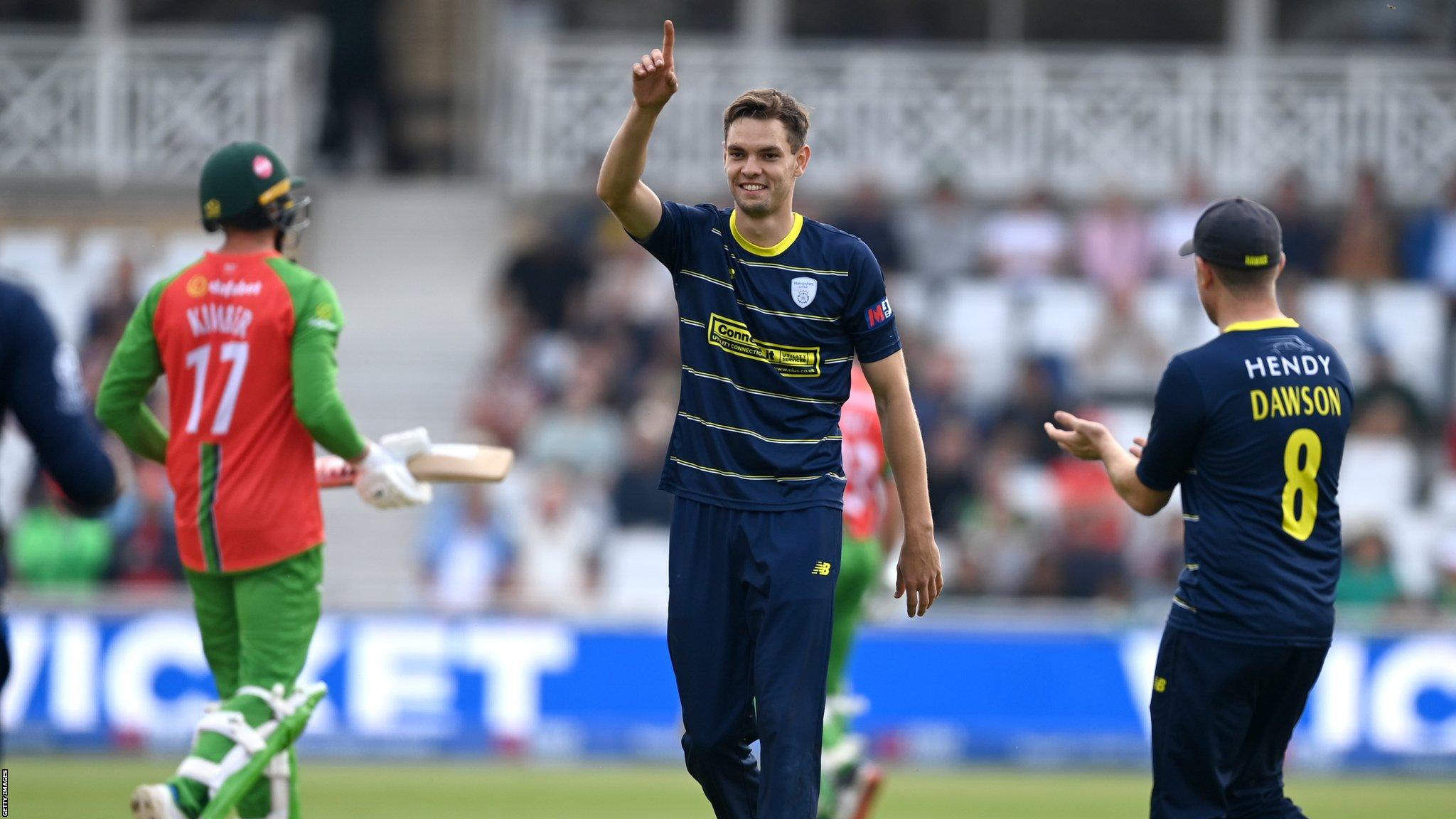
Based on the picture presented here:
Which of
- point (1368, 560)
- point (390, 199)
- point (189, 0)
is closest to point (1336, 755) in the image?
point (1368, 560)

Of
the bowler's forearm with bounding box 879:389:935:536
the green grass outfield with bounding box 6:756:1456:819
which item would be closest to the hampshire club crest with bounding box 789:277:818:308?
the bowler's forearm with bounding box 879:389:935:536

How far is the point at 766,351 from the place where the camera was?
253 inches

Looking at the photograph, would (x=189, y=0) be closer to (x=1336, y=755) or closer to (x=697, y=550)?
(x=1336, y=755)

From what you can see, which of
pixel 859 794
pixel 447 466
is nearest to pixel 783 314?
pixel 447 466

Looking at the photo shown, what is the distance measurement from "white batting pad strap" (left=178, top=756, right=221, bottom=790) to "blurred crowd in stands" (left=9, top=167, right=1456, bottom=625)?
702cm

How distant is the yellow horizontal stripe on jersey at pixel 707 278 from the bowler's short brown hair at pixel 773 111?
1.57 feet

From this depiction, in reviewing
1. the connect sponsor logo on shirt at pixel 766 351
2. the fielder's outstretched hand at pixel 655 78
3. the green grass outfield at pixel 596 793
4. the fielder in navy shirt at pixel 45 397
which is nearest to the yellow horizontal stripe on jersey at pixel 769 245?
the connect sponsor logo on shirt at pixel 766 351

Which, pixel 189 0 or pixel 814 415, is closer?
pixel 814 415

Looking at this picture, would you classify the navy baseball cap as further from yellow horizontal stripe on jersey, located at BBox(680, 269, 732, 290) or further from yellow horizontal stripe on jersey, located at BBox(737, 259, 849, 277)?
yellow horizontal stripe on jersey, located at BBox(680, 269, 732, 290)

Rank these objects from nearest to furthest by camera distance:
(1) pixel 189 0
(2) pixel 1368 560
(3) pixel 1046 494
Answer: (2) pixel 1368 560 < (3) pixel 1046 494 < (1) pixel 189 0

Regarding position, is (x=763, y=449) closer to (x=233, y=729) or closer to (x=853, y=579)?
(x=233, y=729)

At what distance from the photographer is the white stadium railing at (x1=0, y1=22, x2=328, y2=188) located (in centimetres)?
1969

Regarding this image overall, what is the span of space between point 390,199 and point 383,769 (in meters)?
9.85

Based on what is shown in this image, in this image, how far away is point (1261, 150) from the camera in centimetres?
2009
